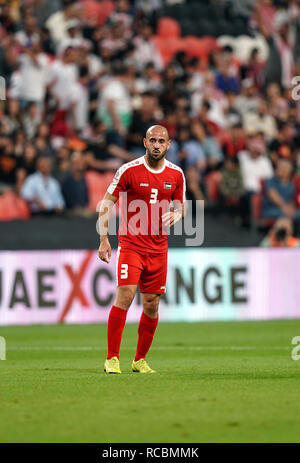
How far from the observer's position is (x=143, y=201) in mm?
10500

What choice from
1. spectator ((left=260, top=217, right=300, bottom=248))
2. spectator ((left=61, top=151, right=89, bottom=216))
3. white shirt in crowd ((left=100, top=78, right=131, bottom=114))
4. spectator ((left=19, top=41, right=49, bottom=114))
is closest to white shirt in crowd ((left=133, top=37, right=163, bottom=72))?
white shirt in crowd ((left=100, top=78, right=131, bottom=114))

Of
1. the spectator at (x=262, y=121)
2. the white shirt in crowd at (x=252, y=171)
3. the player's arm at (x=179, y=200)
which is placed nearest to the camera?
the player's arm at (x=179, y=200)

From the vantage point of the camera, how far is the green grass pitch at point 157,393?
264 inches

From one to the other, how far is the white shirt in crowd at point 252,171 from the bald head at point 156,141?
11.4 m

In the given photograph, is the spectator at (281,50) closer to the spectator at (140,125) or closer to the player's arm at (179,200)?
the spectator at (140,125)

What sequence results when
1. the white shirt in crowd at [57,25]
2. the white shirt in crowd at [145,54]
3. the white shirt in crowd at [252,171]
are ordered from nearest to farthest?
the white shirt in crowd at [252,171] → the white shirt in crowd at [57,25] → the white shirt in crowd at [145,54]

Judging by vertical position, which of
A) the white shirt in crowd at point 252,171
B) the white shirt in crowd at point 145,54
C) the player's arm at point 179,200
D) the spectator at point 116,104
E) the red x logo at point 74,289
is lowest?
the red x logo at point 74,289

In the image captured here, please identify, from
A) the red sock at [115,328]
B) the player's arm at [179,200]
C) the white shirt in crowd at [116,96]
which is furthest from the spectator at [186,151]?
the red sock at [115,328]

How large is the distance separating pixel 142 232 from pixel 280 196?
10799 millimetres

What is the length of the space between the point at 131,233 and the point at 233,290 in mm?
8562

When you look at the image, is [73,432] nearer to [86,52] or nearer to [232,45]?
[86,52]

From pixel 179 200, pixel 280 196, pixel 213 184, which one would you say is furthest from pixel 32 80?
pixel 179 200

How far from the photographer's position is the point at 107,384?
9391 mm

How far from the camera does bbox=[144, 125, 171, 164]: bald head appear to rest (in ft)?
33.4
